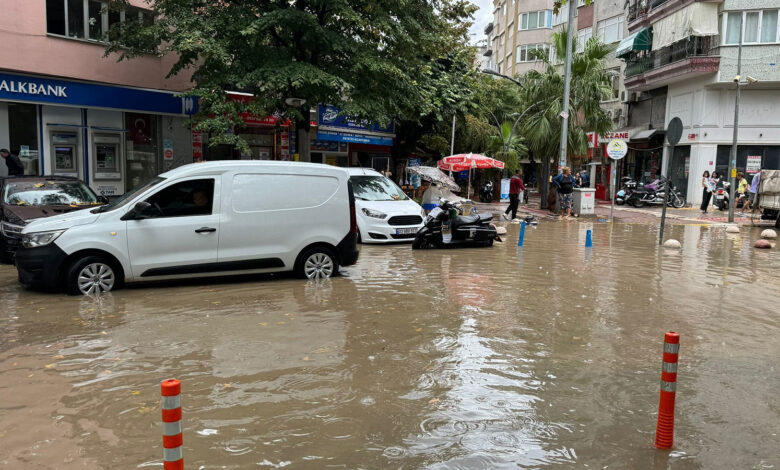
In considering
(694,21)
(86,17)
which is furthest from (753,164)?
(86,17)

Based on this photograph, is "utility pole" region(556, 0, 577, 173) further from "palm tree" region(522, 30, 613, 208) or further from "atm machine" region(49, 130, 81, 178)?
"atm machine" region(49, 130, 81, 178)

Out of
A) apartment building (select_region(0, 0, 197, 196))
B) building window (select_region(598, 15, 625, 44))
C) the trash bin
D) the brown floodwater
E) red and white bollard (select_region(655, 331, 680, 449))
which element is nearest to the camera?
red and white bollard (select_region(655, 331, 680, 449))

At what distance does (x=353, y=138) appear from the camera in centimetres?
2878

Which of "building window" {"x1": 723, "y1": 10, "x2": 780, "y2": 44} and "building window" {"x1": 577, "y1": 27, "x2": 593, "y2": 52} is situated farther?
"building window" {"x1": 577, "y1": 27, "x2": 593, "y2": 52}

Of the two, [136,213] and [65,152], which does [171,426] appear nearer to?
[136,213]

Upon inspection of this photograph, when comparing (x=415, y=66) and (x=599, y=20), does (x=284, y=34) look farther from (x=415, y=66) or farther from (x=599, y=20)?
(x=599, y=20)

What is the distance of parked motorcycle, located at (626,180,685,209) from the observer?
1259 inches

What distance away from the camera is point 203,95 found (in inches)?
647

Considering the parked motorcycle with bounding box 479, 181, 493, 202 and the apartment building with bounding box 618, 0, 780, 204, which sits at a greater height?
the apartment building with bounding box 618, 0, 780, 204

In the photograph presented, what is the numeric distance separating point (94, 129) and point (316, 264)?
12.8 m

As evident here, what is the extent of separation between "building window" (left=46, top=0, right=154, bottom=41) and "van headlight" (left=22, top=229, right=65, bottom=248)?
39.7ft

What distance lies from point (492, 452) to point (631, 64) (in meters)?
40.8

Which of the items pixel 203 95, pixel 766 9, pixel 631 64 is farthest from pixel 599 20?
pixel 203 95

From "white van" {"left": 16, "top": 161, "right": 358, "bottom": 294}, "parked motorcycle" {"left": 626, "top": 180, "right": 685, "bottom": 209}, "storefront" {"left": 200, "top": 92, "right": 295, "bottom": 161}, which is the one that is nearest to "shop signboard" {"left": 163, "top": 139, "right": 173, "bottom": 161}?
"storefront" {"left": 200, "top": 92, "right": 295, "bottom": 161}
